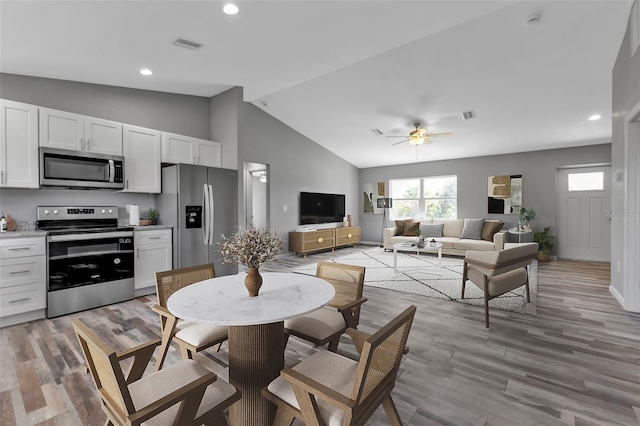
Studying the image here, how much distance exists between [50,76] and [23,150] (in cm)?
108

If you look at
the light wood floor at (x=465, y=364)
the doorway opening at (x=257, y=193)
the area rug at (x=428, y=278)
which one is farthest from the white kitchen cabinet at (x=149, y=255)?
the doorway opening at (x=257, y=193)

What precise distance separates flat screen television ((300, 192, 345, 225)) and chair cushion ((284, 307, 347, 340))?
548 cm

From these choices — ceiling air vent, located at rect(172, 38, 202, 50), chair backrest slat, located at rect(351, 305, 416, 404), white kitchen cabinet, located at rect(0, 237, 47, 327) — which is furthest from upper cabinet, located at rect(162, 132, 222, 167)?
chair backrest slat, located at rect(351, 305, 416, 404)

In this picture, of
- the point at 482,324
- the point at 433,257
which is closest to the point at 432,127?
the point at 433,257

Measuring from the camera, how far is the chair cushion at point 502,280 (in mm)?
3088

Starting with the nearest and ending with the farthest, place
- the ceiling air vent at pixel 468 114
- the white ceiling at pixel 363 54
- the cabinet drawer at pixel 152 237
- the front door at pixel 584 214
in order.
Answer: the white ceiling at pixel 363 54
the cabinet drawer at pixel 152 237
the ceiling air vent at pixel 468 114
the front door at pixel 584 214

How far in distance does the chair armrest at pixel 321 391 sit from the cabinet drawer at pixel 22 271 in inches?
134

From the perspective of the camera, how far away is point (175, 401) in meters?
1.08

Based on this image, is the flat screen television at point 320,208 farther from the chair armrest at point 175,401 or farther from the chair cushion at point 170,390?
the chair armrest at point 175,401

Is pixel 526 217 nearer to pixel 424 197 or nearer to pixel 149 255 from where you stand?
pixel 424 197

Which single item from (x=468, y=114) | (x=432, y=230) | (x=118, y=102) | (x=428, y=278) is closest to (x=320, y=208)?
(x=432, y=230)

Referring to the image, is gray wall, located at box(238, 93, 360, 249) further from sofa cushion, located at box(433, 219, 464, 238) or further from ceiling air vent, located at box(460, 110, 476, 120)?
ceiling air vent, located at box(460, 110, 476, 120)

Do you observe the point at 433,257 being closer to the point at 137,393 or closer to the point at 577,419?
the point at 577,419

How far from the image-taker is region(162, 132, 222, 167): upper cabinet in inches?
173
